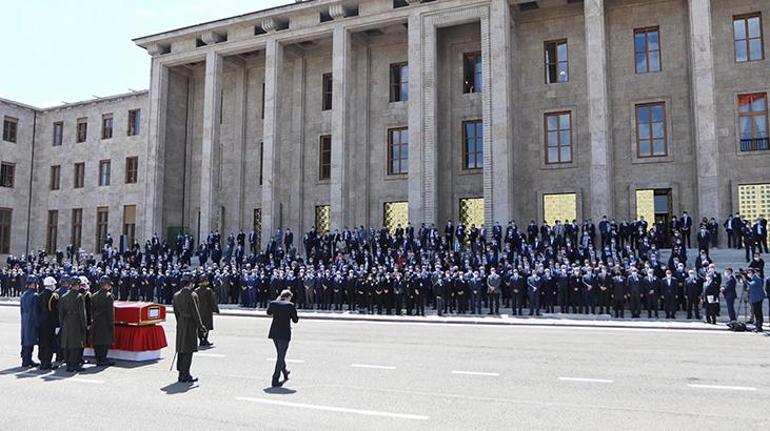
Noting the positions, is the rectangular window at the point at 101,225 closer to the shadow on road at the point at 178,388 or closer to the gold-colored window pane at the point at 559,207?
the gold-colored window pane at the point at 559,207

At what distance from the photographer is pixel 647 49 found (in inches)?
1164

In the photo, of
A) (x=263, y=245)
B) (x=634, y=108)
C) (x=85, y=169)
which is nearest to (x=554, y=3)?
(x=634, y=108)

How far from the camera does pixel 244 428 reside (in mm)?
6504

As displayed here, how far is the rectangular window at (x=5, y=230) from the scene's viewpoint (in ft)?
141

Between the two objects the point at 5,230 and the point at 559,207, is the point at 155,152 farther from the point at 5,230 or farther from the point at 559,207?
the point at 559,207

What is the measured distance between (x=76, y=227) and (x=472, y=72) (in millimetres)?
29626

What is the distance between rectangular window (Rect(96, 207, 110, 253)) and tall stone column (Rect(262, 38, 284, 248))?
1402cm

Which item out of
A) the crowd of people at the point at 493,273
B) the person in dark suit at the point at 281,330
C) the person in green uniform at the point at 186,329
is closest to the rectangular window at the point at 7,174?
the crowd of people at the point at 493,273

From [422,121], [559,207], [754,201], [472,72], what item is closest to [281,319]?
[422,121]

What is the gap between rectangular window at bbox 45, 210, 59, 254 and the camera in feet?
145

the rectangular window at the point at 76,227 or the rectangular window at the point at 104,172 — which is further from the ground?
the rectangular window at the point at 104,172

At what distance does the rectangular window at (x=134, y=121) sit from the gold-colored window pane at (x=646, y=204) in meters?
32.0

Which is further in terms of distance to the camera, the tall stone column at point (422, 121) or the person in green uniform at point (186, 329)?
the tall stone column at point (422, 121)

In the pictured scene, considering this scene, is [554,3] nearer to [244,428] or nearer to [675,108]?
[675,108]
